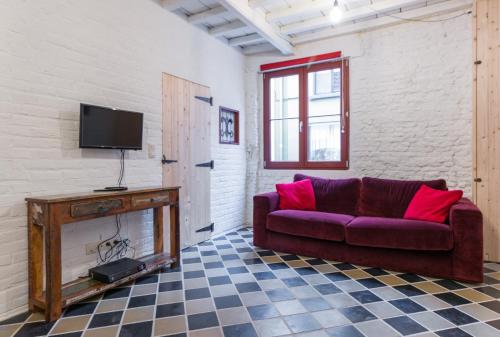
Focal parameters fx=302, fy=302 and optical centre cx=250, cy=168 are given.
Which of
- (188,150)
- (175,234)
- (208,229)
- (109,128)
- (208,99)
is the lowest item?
(208,229)

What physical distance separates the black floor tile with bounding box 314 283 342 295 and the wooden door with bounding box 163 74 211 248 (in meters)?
1.72

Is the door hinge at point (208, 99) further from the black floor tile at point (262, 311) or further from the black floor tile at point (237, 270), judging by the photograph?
the black floor tile at point (262, 311)

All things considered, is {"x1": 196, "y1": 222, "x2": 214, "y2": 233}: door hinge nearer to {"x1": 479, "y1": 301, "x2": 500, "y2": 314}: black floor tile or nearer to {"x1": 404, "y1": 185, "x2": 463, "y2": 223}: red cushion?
{"x1": 404, "y1": 185, "x2": 463, "y2": 223}: red cushion

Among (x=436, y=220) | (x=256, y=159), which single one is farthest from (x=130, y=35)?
(x=436, y=220)

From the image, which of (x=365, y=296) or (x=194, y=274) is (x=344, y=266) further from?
(x=194, y=274)

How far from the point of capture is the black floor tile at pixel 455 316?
6.31ft

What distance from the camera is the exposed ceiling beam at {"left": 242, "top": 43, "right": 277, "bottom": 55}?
447cm

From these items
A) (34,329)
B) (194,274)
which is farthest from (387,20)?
(34,329)

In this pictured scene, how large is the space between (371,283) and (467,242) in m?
0.87

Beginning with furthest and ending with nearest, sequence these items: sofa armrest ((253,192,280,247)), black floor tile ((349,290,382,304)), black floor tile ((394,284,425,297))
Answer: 1. sofa armrest ((253,192,280,247))
2. black floor tile ((394,284,425,297))
3. black floor tile ((349,290,382,304))

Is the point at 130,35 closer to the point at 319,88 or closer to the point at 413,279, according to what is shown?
the point at 319,88

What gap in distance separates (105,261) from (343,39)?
12.6 ft

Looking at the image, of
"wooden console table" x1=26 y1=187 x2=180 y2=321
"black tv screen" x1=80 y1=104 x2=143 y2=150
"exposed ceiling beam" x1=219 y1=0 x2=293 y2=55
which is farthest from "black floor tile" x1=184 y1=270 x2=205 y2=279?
"exposed ceiling beam" x1=219 y1=0 x2=293 y2=55

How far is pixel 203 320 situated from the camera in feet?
6.43
